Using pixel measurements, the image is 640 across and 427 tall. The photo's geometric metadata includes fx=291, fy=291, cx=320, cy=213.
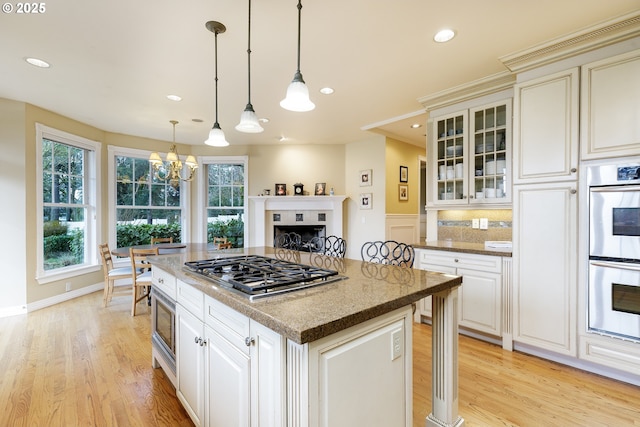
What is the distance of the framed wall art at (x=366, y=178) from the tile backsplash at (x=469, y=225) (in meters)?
1.77

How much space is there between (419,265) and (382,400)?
2178 mm

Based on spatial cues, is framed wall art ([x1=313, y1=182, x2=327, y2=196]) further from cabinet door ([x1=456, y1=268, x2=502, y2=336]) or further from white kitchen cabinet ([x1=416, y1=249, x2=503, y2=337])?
cabinet door ([x1=456, y1=268, x2=502, y2=336])

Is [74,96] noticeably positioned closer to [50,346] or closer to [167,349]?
[50,346]

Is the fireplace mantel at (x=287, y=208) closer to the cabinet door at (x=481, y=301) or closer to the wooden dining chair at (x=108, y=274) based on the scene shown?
the wooden dining chair at (x=108, y=274)

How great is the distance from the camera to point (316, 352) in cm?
94

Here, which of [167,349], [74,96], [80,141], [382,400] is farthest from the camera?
[80,141]

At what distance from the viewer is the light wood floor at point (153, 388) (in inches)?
70.6

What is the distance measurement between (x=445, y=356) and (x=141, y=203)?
556 cm

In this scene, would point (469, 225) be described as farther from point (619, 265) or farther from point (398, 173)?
point (398, 173)

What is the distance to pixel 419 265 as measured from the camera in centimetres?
320

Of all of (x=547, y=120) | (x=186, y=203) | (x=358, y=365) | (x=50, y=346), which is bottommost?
(x=50, y=346)

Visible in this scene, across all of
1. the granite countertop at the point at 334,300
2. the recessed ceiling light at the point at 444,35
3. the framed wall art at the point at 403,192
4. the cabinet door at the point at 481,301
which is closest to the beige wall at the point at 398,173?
the framed wall art at the point at 403,192

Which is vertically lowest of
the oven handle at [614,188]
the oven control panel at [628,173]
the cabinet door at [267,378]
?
the cabinet door at [267,378]

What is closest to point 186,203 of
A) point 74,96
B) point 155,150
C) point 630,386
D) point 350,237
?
point 155,150
